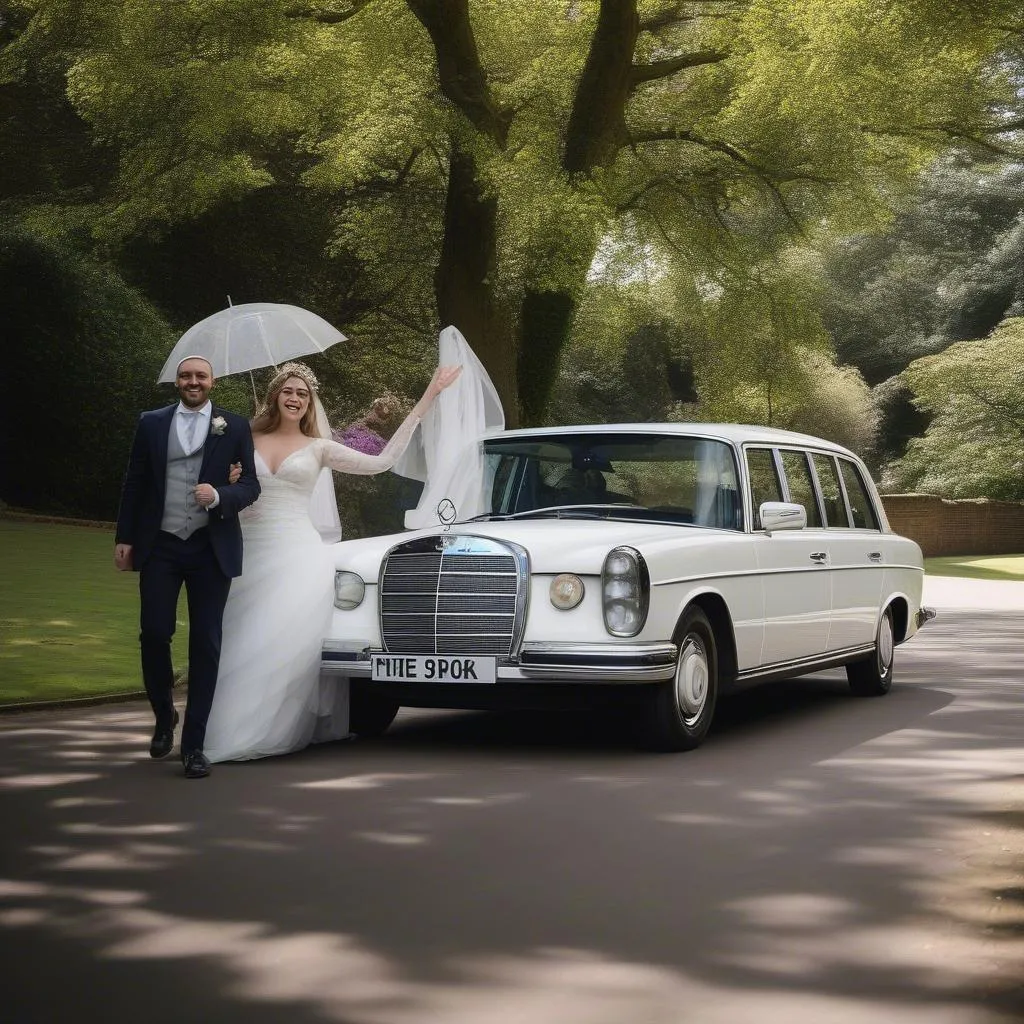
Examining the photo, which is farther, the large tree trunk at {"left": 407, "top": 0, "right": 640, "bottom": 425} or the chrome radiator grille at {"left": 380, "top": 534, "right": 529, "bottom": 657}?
the large tree trunk at {"left": 407, "top": 0, "right": 640, "bottom": 425}

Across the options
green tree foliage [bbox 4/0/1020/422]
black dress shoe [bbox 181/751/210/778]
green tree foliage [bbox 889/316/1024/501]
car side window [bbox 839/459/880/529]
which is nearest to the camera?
black dress shoe [bbox 181/751/210/778]

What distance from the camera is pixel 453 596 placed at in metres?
9.05

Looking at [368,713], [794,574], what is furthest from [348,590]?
[794,574]

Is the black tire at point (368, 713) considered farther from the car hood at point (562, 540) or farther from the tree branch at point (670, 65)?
the tree branch at point (670, 65)

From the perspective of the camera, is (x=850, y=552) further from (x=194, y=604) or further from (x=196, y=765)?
(x=196, y=765)

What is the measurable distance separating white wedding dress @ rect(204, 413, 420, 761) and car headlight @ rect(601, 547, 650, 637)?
5.25 feet

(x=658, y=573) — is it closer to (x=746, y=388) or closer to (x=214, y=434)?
(x=214, y=434)

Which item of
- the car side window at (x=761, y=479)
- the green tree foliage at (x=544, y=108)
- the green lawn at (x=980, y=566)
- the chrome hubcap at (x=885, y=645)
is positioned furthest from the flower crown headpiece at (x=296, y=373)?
the green lawn at (x=980, y=566)

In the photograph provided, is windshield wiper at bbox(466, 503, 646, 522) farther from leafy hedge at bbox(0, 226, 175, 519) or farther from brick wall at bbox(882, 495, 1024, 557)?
brick wall at bbox(882, 495, 1024, 557)

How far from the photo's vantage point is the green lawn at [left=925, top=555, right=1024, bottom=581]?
39.5 m

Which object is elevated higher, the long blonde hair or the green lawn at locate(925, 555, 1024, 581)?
the long blonde hair

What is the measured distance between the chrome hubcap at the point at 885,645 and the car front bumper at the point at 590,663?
3.97 metres

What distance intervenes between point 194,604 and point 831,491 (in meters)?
5.16

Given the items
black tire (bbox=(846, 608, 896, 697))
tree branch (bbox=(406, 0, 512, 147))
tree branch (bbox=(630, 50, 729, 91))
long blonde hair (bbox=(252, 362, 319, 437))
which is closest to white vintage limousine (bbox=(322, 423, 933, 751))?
long blonde hair (bbox=(252, 362, 319, 437))
